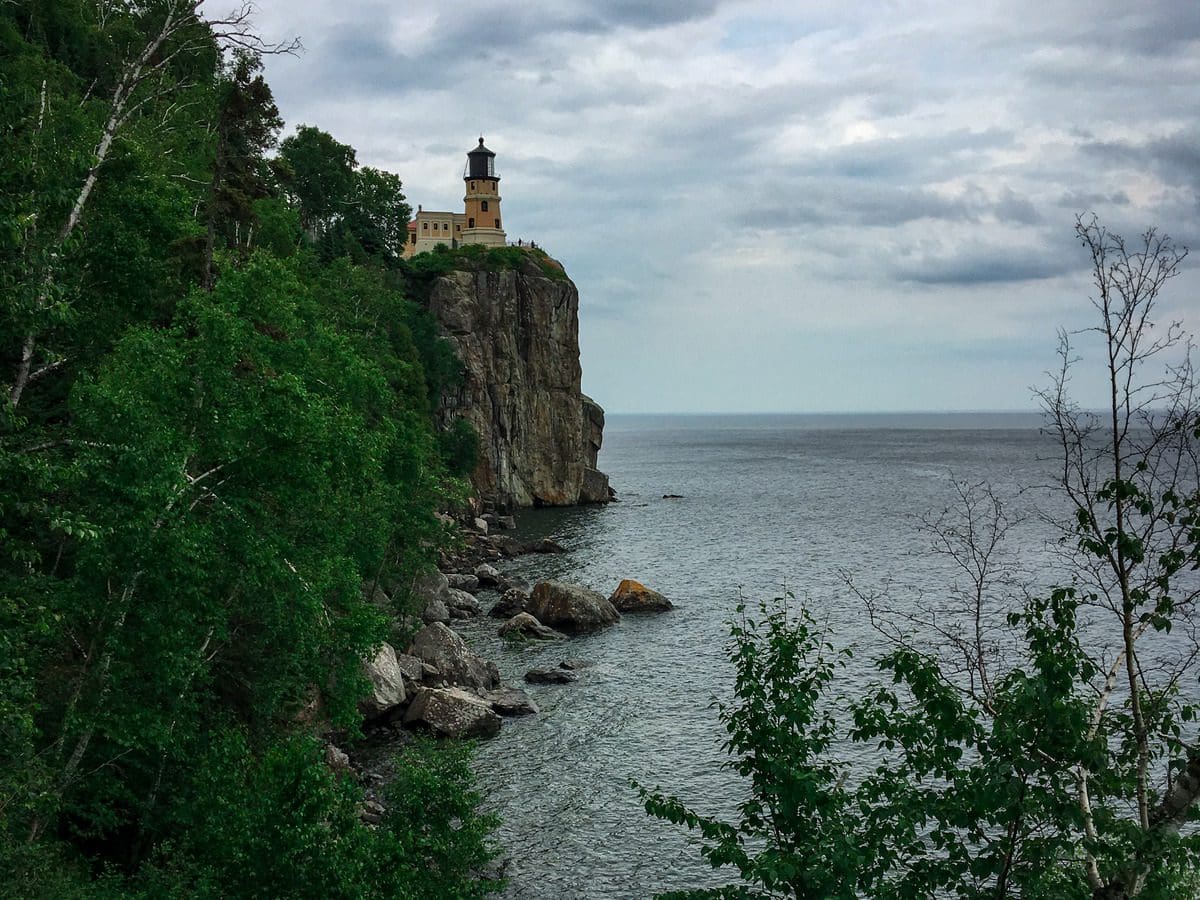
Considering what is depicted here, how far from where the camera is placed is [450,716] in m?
35.5

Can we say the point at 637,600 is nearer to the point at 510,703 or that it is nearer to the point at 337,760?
the point at 510,703

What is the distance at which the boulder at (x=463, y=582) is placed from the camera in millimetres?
62031

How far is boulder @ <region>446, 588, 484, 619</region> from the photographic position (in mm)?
55250

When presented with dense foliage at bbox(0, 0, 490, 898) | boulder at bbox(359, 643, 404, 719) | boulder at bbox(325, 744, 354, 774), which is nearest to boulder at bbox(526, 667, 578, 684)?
boulder at bbox(359, 643, 404, 719)

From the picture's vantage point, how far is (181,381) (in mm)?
19531

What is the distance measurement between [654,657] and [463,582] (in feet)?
66.4

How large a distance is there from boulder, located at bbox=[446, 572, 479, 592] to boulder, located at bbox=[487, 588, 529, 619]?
217 inches

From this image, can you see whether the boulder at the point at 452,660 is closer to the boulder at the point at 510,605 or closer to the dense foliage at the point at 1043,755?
the boulder at the point at 510,605

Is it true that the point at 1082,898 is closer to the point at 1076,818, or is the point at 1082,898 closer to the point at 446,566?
the point at 1076,818

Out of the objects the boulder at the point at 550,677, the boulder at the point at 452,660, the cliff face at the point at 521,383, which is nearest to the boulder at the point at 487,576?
the boulder at the point at 452,660

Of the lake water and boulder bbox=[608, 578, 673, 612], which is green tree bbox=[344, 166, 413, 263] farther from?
boulder bbox=[608, 578, 673, 612]

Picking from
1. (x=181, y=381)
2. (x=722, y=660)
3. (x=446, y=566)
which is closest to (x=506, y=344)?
(x=446, y=566)

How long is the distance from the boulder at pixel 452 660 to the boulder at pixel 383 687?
3467 mm

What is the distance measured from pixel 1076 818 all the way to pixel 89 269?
24.0 metres
